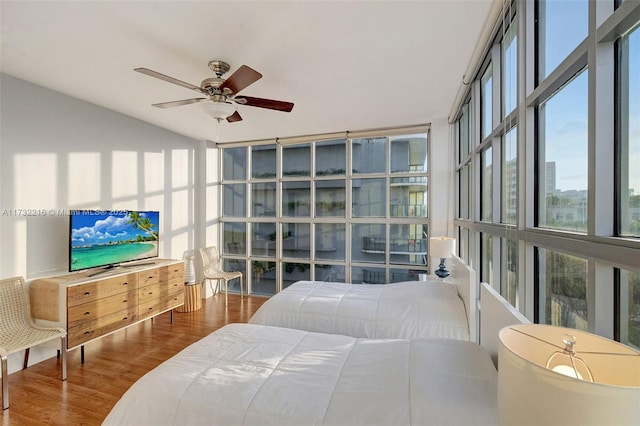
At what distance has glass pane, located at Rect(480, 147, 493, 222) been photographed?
2232 millimetres

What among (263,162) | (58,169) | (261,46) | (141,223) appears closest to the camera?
(261,46)

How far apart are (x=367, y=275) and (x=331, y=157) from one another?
2.08m

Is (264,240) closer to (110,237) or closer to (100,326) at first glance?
(110,237)

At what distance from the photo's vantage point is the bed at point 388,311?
220 cm

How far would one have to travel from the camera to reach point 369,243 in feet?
15.4

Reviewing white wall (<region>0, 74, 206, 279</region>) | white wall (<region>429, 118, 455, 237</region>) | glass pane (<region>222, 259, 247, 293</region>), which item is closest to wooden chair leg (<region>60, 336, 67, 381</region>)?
white wall (<region>0, 74, 206, 279</region>)

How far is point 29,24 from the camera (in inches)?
77.7

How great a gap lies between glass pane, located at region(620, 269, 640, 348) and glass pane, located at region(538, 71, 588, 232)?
26 cm

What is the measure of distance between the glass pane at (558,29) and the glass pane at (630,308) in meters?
0.89

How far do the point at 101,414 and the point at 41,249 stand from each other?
187 centimetres

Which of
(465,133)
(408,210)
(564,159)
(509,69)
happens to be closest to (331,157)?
(408,210)

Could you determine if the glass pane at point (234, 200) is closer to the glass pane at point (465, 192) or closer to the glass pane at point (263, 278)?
the glass pane at point (263, 278)

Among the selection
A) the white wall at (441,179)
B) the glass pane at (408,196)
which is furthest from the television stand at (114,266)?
the white wall at (441,179)

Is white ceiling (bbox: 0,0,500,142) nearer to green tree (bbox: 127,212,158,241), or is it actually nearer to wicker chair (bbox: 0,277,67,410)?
green tree (bbox: 127,212,158,241)
